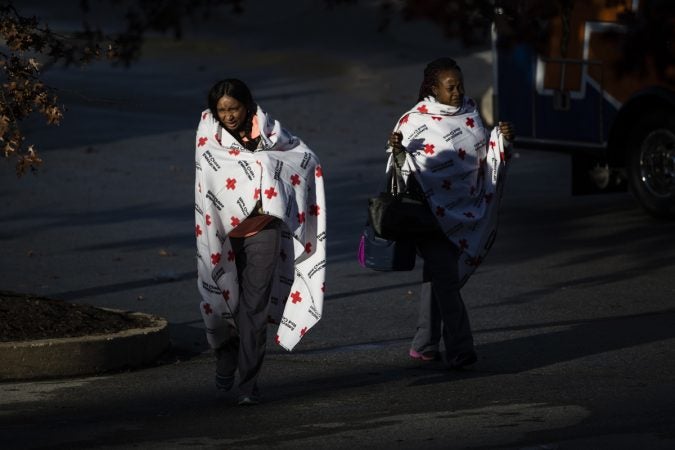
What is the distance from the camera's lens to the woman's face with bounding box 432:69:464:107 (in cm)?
896

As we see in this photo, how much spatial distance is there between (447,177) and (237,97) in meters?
1.58

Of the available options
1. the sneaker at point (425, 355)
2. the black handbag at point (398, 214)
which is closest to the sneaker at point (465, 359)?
the sneaker at point (425, 355)


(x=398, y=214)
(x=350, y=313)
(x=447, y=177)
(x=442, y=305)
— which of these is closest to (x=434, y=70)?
(x=447, y=177)

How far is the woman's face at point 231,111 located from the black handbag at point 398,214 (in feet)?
3.66

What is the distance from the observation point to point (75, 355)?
8.80 metres

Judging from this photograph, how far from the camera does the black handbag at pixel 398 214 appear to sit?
28.7 ft

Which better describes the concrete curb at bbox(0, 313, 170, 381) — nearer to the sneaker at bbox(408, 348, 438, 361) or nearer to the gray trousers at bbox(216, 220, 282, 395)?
the gray trousers at bbox(216, 220, 282, 395)

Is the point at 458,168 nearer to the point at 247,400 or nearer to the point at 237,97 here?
the point at 237,97

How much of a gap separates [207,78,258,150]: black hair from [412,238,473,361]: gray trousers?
4.46 feet

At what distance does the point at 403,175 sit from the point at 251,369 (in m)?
1.64

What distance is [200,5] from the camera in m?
7.97

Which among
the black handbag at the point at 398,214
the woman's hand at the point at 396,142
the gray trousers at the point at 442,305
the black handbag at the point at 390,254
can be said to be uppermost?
the woman's hand at the point at 396,142

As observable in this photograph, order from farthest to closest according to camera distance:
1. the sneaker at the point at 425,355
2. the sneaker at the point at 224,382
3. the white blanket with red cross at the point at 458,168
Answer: the sneaker at the point at 425,355 → the white blanket with red cross at the point at 458,168 → the sneaker at the point at 224,382

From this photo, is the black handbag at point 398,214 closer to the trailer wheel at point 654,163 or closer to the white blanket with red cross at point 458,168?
the white blanket with red cross at point 458,168
